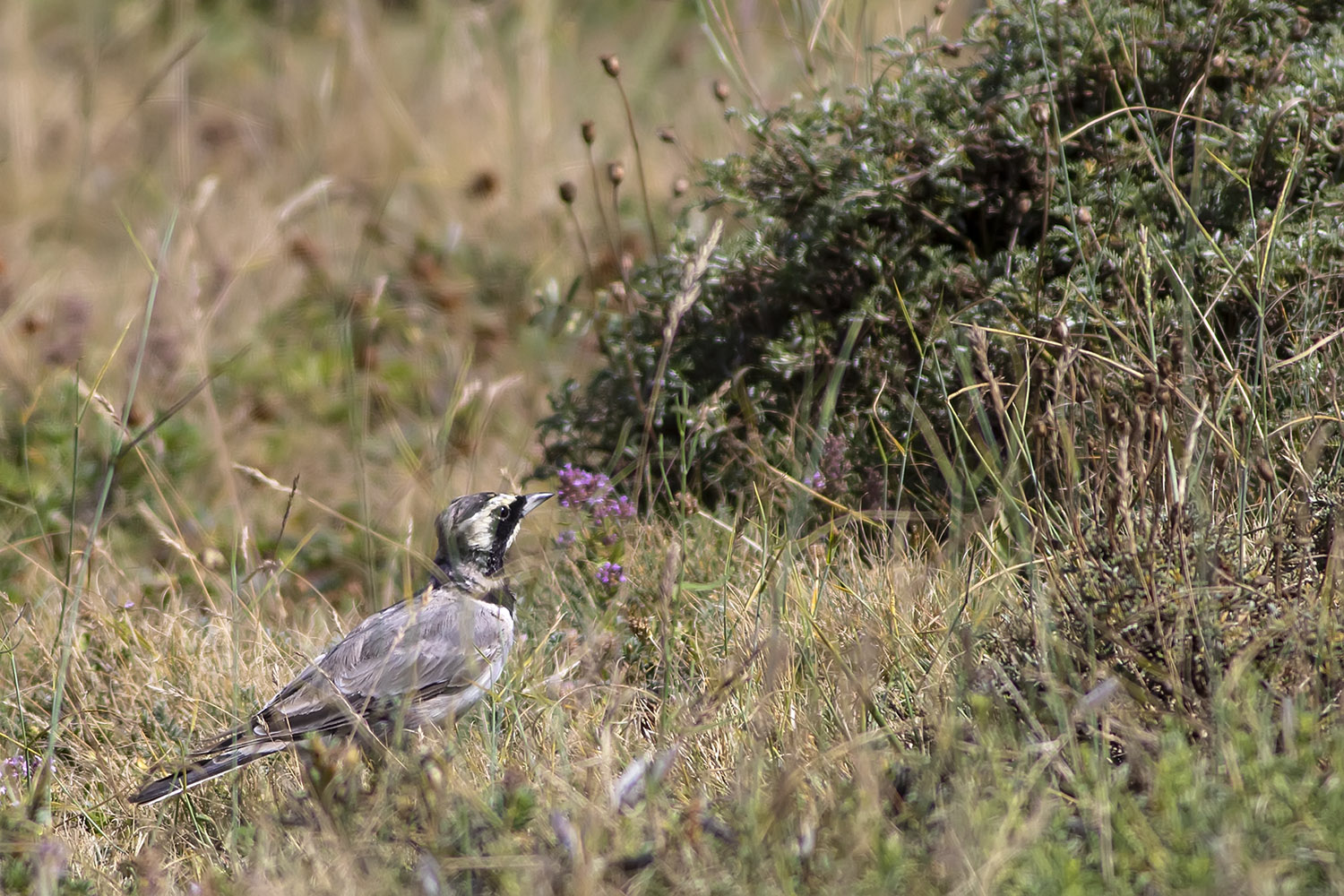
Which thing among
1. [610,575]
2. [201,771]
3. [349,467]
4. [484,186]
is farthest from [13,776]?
[484,186]

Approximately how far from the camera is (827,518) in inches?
177

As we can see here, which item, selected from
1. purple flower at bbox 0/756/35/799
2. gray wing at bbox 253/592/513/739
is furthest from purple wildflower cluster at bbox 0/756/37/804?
gray wing at bbox 253/592/513/739

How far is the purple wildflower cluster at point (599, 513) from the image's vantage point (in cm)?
414

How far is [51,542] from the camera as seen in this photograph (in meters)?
5.40

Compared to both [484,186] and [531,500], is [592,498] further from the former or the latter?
[484,186]

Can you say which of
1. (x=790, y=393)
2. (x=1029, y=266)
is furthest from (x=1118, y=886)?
(x=790, y=393)

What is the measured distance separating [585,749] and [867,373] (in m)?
1.72

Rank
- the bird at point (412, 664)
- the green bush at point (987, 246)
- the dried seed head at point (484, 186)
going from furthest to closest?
1. the dried seed head at point (484, 186)
2. the green bush at point (987, 246)
3. the bird at point (412, 664)

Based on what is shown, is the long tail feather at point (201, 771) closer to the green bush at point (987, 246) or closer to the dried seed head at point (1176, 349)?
the green bush at point (987, 246)

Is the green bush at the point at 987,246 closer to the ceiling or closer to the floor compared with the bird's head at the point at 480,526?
closer to the ceiling

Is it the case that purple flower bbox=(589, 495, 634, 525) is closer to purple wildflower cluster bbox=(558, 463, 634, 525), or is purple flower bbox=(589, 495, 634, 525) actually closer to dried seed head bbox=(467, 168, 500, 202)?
purple wildflower cluster bbox=(558, 463, 634, 525)

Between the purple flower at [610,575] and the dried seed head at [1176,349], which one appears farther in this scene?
the purple flower at [610,575]

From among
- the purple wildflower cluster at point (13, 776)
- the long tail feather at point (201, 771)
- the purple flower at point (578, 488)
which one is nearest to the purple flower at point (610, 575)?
the purple flower at point (578, 488)

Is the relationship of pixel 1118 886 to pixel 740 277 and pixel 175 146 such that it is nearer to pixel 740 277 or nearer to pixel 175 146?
pixel 740 277
